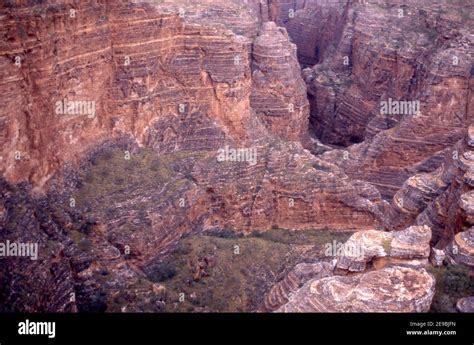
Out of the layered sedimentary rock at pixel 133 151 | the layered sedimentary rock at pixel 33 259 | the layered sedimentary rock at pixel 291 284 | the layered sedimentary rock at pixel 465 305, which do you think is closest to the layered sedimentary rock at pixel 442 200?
the layered sedimentary rock at pixel 465 305

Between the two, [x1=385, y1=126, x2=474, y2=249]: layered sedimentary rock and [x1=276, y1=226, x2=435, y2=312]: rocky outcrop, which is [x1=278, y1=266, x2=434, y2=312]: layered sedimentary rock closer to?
[x1=276, y1=226, x2=435, y2=312]: rocky outcrop

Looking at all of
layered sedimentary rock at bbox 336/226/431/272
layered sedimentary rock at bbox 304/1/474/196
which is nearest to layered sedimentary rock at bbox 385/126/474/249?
layered sedimentary rock at bbox 336/226/431/272

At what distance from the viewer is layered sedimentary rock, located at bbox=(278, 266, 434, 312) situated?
2008 cm

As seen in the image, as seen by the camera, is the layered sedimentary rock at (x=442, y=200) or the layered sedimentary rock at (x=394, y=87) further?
the layered sedimentary rock at (x=394, y=87)

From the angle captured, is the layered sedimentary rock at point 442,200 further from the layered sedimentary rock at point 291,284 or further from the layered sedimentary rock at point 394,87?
the layered sedimentary rock at point 394,87

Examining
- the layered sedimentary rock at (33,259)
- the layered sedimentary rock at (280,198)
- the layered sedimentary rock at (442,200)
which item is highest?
the layered sedimentary rock at (442,200)

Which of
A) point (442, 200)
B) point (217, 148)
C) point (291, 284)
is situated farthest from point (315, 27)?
point (291, 284)

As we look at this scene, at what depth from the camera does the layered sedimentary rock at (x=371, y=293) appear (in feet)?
65.9

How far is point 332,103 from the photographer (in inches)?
2249

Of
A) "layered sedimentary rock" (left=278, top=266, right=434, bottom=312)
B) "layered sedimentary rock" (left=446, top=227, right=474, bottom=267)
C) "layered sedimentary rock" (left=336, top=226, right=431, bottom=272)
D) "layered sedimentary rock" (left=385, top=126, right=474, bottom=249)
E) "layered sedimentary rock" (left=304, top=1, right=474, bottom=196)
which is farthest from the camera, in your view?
"layered sedimentary rock" (left=304, top=1, right=474, bottom=196)

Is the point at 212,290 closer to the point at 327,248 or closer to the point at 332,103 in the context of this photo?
the point at 327,248

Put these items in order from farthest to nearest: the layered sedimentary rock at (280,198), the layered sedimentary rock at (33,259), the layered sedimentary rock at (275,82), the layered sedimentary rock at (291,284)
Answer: the layered sedimentary rock at (275,82) < the layered sedimentary rock at (280,198) < the layered sedimentary rock at (291,284) < the layered sedimentary rock at (33,259)

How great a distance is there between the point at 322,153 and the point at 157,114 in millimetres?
18587

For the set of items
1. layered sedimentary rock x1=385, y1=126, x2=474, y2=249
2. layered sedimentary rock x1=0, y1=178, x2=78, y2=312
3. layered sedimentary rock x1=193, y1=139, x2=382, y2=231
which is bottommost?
layered sedimentary rock x1=193, y1=139, x2=382, y2=231
